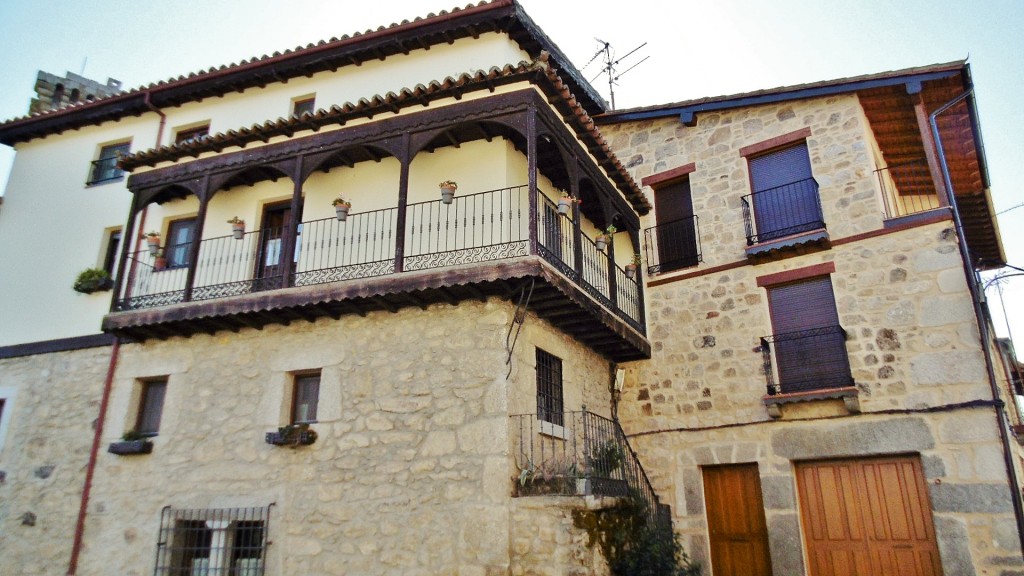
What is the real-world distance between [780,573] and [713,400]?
8.08 feet

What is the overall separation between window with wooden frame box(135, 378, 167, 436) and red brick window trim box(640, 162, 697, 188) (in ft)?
27.4

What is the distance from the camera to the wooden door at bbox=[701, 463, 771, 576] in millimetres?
9250

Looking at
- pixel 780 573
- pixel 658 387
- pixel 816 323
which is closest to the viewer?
pixel 780 573

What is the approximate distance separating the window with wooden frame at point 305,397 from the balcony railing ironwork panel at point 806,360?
6.29 meters

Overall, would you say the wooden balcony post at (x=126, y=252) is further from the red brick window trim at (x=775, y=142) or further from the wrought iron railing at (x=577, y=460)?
the red brick window trim at (x=775, y=142)

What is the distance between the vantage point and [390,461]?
759cm

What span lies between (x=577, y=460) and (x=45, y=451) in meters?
7.61

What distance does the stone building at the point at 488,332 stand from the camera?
767 cm

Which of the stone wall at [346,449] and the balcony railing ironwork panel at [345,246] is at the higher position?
the balcony railing ironwork panel at [345,246]

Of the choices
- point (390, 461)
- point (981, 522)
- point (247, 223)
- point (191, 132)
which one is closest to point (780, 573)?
point (981, 522)

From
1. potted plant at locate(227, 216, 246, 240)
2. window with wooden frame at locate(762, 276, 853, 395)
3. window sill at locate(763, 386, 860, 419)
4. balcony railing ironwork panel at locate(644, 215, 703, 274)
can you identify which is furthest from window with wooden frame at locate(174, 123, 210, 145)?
window sill at locate(763, 386, 860, 419)

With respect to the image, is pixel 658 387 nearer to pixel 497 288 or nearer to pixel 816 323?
pixel 816 323

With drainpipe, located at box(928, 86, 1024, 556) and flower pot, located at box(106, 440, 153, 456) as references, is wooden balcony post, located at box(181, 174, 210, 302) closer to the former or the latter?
flower pot, located at box(106, 440, 153, 456)

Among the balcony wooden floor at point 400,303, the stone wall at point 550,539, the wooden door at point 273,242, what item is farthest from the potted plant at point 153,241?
the stone wall at point 550,539
